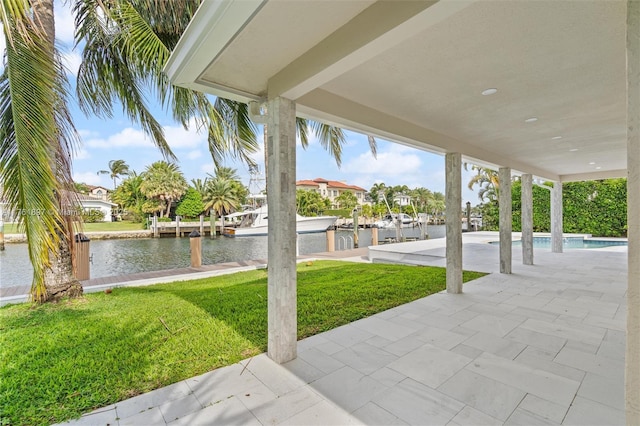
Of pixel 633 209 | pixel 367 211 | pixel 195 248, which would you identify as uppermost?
pixel 367 211

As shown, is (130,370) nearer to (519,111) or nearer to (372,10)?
(372,10)

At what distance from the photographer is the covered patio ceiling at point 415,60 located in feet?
6.27

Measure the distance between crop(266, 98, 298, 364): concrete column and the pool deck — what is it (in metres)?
0.27

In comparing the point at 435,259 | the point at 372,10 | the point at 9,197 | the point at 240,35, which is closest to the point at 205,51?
the point at 240,35

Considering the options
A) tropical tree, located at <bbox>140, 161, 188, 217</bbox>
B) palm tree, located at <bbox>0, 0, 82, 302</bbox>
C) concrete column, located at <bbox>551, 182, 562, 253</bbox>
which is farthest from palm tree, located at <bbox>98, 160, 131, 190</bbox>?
concrete column, located at <bbox>551, 182, 562, 253</bbox>

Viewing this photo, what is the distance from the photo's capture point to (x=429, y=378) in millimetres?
2557

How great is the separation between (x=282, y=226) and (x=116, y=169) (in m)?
56.4

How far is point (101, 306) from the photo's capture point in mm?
4641

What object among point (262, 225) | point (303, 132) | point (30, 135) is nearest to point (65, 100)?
point (30, 135)

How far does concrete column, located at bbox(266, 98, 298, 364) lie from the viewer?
9.18 feet

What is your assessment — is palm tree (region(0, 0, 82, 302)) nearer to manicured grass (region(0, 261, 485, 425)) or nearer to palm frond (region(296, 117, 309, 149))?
manicured grass (region(0, 261, 485, 425))

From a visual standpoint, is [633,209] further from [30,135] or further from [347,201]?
[347,201]

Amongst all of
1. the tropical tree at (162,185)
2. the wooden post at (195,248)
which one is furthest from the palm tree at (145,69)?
the tropical tree at (162,185)

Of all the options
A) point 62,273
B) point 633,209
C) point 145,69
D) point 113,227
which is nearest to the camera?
point 633,209
